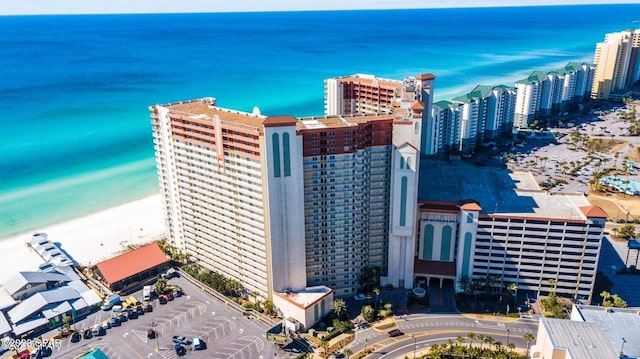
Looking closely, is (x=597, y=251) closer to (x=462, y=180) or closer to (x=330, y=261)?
(x=462, y=180)

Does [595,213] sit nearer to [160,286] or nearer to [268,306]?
[268,306]

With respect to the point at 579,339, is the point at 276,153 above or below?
above

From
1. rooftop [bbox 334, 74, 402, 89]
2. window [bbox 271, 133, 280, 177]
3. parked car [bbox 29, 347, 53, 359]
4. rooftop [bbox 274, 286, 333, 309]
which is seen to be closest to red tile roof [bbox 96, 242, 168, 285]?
parked car [bbox 29, 347, 53, 359]

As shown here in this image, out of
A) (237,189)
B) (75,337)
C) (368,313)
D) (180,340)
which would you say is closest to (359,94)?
(237,189)

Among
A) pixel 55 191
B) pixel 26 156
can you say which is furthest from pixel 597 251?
pixel 26 156

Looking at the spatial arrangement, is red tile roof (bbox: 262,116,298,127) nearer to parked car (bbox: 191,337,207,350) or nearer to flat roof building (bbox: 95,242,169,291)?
parked car (bbox: 191,337,207,350)

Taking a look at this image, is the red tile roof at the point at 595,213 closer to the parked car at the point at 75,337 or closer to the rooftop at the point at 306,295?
the rooftop at the point at 306,295

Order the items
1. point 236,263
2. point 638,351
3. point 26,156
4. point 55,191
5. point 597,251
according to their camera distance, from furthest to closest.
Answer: point 26,156, point 55,191, point 236,263, point 597,251, point 638,351

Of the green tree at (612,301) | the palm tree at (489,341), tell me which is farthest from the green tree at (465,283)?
the green tree at (612,301)
